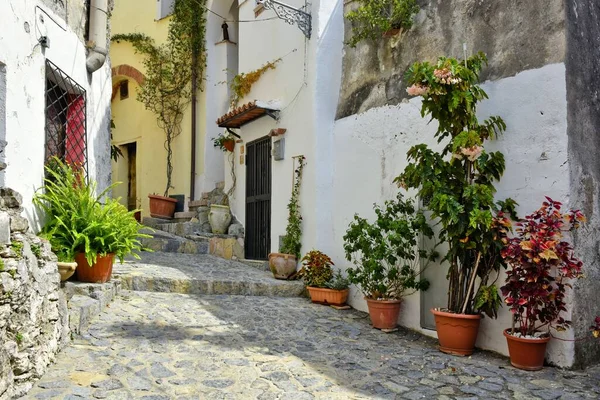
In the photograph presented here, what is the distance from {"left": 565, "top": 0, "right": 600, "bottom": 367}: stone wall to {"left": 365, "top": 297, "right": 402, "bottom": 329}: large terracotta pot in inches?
73.4

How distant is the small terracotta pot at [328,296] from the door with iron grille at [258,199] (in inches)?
84.0

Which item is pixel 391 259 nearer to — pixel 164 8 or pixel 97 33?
pixel 97 33

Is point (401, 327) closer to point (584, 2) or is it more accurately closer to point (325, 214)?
point (325, 214)

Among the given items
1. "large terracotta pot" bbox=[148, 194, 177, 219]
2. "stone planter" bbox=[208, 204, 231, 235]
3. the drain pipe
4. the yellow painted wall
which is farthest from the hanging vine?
the drain pipe

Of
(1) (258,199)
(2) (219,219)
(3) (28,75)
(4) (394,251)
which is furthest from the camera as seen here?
(2) (219,219)

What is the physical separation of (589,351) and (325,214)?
145 inches

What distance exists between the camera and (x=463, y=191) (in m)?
4.88

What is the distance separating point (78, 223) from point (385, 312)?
10.8 ft

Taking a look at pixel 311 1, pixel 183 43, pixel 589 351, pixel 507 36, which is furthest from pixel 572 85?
pixel 183 43

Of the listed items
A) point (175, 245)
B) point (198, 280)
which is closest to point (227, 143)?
point (175, 245)

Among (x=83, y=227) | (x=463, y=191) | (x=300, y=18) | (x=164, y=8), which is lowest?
(x=83, y=227)

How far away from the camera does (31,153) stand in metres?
5.32

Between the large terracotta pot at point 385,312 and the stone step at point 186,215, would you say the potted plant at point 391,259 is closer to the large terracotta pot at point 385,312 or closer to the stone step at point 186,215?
the large terracotta pot at point 385,312

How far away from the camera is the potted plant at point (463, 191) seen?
4730 millimetres
